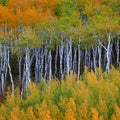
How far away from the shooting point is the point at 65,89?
29141mm

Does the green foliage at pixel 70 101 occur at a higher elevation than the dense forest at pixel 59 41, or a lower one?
lower

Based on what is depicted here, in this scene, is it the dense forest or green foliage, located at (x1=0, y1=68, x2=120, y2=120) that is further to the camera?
the dense forest

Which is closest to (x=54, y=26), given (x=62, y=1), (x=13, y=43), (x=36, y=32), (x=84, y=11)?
(x=36, y=32)

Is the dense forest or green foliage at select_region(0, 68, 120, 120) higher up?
the dense forest

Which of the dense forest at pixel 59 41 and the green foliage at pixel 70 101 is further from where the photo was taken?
the dense forest at pixel 59 41

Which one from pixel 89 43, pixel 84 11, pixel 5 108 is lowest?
pixel 5 108

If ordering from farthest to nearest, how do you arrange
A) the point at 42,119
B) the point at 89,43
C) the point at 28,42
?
the point at 89,43 < the point at 28,42 < the point at 42,119

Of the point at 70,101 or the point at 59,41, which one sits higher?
the point at 59,41

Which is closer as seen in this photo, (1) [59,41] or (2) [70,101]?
(2) [70,101]

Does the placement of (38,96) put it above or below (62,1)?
below

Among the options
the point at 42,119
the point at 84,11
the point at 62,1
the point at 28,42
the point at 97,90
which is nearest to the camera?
the point at 42,119

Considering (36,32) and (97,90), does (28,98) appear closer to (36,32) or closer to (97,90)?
(97,90)

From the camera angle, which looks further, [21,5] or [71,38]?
[21,5]

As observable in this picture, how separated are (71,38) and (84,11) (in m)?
8.89
